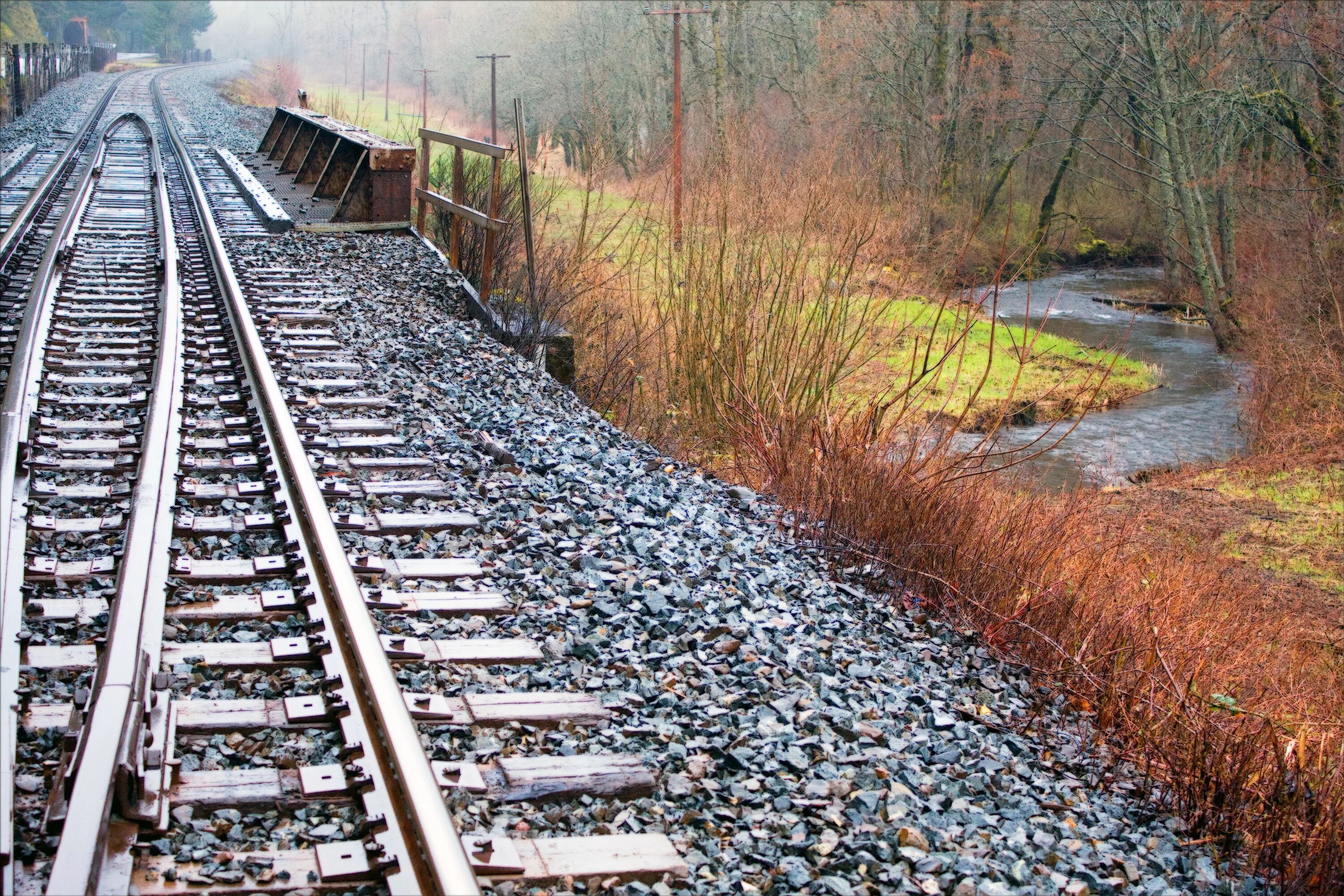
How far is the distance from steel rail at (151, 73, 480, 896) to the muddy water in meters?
5.69

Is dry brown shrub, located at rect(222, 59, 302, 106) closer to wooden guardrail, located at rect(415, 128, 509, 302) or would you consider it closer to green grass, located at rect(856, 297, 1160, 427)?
green grass, located at rect(856, 297, 1160, 427)

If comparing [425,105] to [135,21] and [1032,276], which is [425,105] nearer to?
[1032,276]

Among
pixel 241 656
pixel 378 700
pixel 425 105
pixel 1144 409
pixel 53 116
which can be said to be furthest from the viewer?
pixel 425 105

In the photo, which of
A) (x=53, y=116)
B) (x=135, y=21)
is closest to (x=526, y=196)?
(x=53, y=116)

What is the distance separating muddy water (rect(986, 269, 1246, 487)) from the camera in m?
13.1

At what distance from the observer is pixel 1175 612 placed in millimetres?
5898

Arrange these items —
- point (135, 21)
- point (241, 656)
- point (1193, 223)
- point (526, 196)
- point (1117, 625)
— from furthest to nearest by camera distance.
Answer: point (135, 21) → point (1193, 223) → point (526, 196) → point (1117, 625) → point (241, 656)

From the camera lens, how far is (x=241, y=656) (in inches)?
138

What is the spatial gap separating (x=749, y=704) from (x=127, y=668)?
1.82m

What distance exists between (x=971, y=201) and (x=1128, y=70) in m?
6.75

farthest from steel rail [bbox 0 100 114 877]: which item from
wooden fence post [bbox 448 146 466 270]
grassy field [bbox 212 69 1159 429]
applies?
grassy field [bbox 212 69 1159 429]

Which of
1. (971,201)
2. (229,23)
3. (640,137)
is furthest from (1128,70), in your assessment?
(229,23)

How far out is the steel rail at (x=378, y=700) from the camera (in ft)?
8.18

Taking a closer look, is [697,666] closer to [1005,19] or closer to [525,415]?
[525,415]
